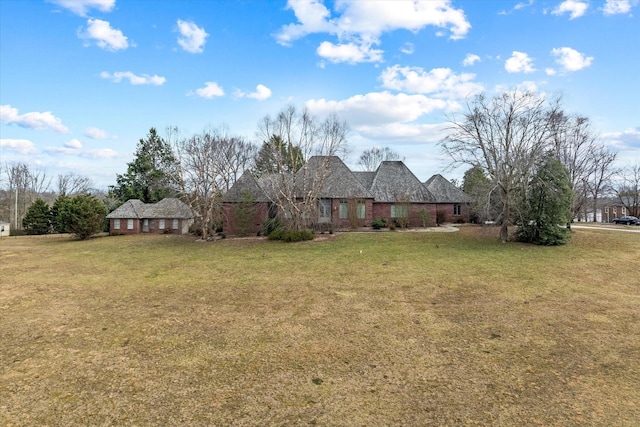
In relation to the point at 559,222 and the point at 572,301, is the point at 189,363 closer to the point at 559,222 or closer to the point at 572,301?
the point at 572,301

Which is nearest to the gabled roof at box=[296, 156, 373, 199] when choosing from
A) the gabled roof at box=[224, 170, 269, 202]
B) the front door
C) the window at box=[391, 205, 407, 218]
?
the front door

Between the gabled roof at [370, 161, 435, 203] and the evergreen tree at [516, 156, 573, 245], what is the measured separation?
502 inches

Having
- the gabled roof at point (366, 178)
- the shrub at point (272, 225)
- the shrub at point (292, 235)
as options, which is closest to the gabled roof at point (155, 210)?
the shrub at point (272, 225)

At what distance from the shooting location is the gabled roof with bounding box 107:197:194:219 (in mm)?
33250

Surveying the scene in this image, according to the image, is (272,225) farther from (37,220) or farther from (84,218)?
(37,220)

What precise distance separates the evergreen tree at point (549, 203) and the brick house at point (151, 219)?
27606mm

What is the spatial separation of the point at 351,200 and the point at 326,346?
76.3ft

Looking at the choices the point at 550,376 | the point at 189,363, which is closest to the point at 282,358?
the point at 189,363

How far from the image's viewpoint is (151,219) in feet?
110

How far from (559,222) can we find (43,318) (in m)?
22.6

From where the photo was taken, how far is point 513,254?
55.5ft

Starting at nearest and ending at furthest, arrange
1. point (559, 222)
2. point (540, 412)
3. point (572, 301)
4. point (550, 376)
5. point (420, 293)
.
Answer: point (540, 412), point (550, 376), point (572, 301), point (420, 293), point (559, 222)

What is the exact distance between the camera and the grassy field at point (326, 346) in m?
4.78

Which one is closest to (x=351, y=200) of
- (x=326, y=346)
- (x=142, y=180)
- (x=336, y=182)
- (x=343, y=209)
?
(x=343, y=209)
